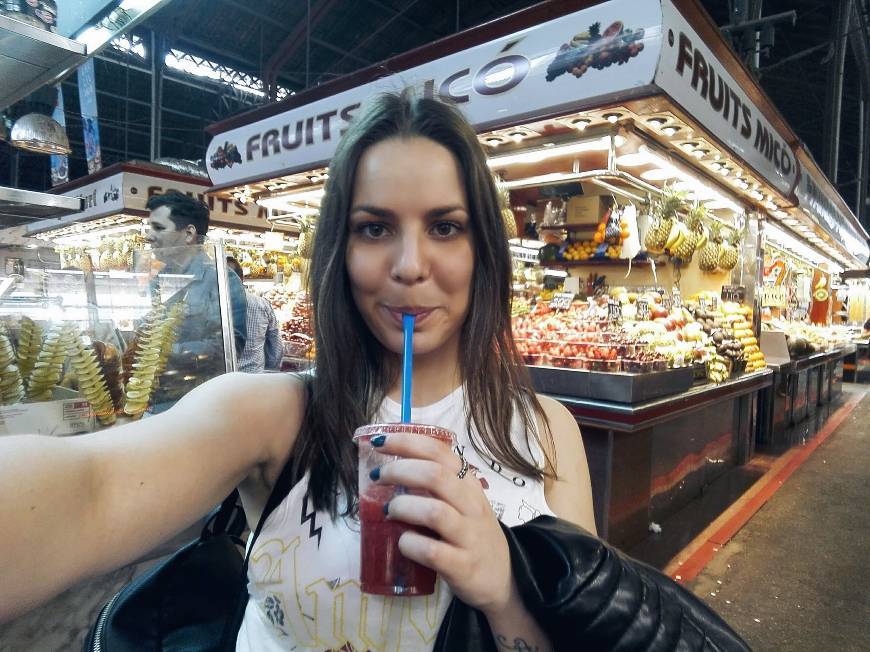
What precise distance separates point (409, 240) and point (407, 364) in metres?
0.24

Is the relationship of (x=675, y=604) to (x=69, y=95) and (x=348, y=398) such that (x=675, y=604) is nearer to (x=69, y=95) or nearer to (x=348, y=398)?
(x=348, y=398)

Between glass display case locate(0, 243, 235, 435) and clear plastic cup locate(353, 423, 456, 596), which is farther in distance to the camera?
glass display case locate(0, 243, 235, 435)

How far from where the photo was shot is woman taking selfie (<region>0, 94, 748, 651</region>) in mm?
662

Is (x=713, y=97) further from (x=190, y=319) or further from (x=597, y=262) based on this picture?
(x=190, y=319)

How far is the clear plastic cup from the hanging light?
3765 mm

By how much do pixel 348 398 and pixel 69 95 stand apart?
20.5 m

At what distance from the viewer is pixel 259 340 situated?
3.42 m

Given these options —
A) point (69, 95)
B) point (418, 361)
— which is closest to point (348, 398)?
point (418, 361)

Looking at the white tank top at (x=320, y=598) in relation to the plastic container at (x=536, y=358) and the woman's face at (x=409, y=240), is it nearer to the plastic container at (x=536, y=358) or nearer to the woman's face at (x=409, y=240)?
the woman's face at (x=409, y=240)

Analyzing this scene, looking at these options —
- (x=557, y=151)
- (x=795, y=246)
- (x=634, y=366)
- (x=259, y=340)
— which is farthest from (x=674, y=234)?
(x=795, y=246)

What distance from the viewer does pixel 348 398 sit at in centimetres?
104

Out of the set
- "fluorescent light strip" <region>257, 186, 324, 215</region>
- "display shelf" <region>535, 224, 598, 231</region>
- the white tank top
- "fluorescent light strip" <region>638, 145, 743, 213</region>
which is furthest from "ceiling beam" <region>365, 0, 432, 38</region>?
the white tank top

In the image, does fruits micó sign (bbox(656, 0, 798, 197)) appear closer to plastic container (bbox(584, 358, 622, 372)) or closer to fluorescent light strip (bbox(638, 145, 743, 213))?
fluorescent light strip (bbox(638, 145, 743, 213))

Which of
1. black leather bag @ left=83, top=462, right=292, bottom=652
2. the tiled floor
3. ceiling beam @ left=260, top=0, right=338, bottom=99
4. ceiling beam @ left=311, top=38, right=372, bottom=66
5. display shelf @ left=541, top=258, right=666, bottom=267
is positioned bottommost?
the tiled floor
